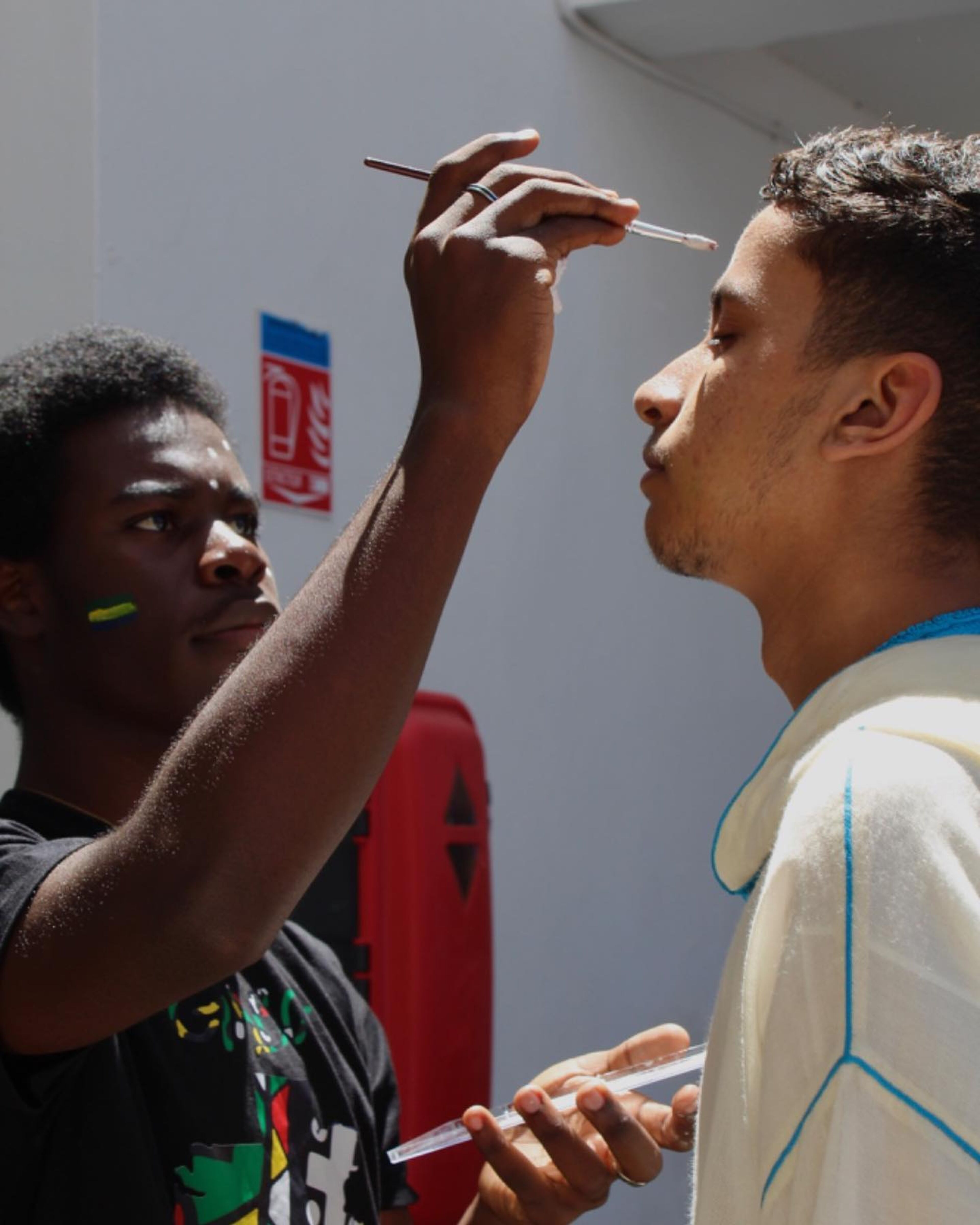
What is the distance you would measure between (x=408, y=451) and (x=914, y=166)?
56 centimetres

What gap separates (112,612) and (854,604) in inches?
33.4

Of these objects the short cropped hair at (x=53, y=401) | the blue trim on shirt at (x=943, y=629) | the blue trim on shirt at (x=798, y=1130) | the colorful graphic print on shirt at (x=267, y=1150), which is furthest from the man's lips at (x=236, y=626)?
the blue trim on shirt at (x=798, y=1130)

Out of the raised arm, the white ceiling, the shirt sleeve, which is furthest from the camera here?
the white ceiling

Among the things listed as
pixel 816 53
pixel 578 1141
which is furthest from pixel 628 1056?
pixel 816 53

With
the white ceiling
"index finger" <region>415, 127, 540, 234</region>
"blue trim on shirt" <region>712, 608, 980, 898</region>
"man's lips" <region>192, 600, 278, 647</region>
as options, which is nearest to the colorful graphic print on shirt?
"man's lips" <region>192, 600, 278, 647</region>

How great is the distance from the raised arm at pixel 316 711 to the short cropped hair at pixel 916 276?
0.22 metres

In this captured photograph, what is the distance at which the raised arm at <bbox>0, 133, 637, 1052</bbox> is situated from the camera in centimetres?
123

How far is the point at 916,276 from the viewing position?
1.46 m

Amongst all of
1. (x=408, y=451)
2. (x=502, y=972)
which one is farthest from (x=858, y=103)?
(x=408, y=451)

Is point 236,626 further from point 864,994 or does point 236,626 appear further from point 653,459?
point 864,994

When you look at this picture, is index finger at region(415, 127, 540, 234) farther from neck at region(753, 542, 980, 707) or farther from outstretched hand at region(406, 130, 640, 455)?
neck at region(753, 542, 980, 707)

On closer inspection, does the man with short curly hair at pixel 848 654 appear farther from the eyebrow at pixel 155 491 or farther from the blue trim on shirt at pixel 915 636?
the eyebrow at pixel 155 491

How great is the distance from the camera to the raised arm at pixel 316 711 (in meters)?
1.23

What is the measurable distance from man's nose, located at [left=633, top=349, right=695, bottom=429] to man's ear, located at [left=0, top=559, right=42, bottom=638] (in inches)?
30.3
